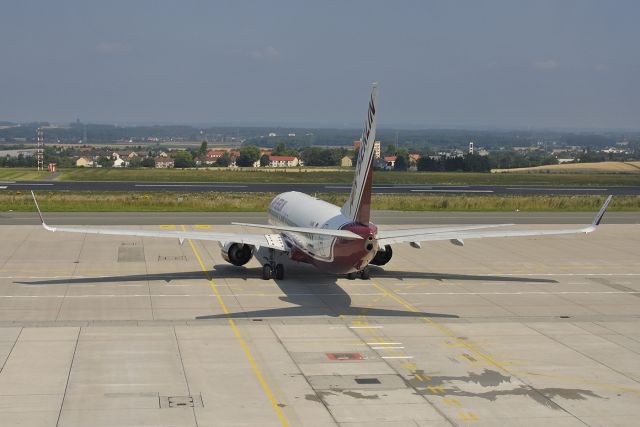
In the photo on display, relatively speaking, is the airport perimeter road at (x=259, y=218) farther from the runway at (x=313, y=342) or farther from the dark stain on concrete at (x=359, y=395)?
the dark stain on concrete at (x=359, y=395)

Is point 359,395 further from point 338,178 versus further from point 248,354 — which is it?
point 338,178

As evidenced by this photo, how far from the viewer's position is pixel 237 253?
4769 centimetres

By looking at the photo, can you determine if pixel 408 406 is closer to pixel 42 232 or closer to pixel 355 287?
pixel 355 287

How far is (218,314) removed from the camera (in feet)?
123

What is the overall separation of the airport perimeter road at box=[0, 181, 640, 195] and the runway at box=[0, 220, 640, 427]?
181 ft

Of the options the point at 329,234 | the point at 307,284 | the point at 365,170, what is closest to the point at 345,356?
the point at 329,234

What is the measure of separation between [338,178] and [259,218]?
186 feet

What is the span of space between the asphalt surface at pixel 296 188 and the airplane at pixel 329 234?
55159 mm

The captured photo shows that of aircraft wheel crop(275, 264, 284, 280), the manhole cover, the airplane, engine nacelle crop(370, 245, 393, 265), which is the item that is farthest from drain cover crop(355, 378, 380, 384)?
engine nacelle crop(370, 245, 393, 265)

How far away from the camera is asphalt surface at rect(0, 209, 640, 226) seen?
7112 cm

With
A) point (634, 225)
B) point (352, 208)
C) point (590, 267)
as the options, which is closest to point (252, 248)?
point (352, 208)

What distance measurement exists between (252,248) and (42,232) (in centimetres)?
2142

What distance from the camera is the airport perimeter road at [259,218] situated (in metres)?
71.1

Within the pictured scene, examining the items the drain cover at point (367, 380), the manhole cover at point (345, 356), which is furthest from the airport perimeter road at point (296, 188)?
the drain cover at point (367, 380)
